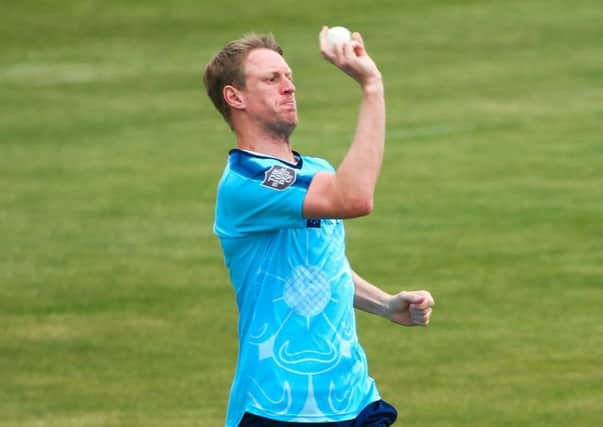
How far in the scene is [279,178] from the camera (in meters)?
5.95

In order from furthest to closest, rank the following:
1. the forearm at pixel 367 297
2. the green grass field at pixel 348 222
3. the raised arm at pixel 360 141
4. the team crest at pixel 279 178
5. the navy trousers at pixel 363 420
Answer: the green grass field at pixel 348 222, the forearm at pixel 367 297, the navy trousers at pixel 363 420, the team crest at pixel 279 178, the raised arm at pixel 360 141

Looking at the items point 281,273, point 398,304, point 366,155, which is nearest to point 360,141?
point 366,155

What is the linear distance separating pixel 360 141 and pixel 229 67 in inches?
29.4

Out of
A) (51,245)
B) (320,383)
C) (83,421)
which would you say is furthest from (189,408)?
(51,245)

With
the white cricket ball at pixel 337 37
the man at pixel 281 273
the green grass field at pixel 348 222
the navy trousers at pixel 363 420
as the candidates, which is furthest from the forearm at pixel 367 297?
the green grass field at pixel 348 222

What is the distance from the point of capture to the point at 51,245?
1634 centimetres

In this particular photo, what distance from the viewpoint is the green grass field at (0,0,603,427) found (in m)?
11.4

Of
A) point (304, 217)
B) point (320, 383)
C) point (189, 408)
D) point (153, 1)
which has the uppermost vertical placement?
point (304, 217)

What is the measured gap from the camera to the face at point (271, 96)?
6082 mm

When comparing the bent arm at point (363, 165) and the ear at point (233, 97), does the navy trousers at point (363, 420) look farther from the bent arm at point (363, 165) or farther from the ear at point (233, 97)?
the ear at point (233, 97)

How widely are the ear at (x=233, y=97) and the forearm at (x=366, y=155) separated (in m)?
0.59

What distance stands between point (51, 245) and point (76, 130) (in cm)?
649

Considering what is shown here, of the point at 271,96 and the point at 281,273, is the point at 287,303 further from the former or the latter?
the point at 271,96

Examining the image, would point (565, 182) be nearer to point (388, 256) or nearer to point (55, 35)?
point (388, 256)
